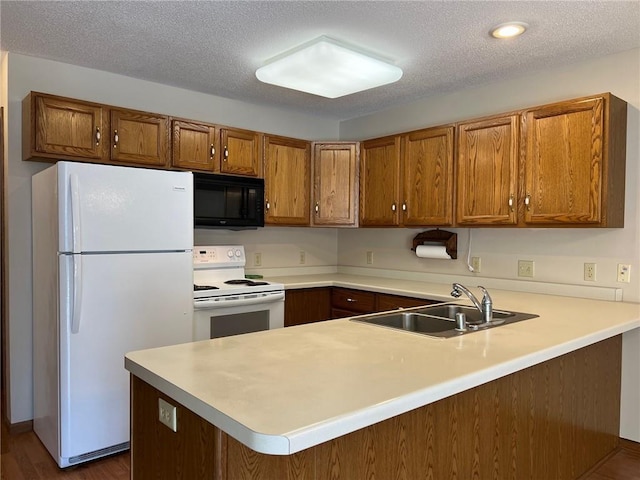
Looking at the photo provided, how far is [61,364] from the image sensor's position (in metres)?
2.41

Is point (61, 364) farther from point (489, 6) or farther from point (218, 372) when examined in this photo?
point (489, 6)

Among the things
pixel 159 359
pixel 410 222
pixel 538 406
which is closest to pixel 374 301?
pixel 410 222

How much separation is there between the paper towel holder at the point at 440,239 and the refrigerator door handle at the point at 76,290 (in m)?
2.49

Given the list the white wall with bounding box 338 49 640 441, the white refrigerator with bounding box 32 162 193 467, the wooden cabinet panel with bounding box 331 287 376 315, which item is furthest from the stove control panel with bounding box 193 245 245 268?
the white wall with bounding box 338 49 640 441

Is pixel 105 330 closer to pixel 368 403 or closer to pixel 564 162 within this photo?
pixel 368 403

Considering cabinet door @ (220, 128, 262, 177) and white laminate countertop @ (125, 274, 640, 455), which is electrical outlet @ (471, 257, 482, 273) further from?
cabinet door @ (220, 128, 262, 177)

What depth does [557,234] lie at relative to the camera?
303 centimetres

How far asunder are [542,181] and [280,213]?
78.1 inches

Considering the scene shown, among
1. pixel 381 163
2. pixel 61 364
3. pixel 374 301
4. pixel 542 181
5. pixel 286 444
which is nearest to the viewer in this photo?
pixel 286 444

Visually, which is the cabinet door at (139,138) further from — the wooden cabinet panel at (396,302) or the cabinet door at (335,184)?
the wooden cabinet panel at (396,302)

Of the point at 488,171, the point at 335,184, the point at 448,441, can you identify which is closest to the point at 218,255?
the point at 335,184

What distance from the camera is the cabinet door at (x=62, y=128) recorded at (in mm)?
2758

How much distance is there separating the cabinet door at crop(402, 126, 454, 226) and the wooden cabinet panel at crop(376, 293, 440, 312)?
1.95 feet

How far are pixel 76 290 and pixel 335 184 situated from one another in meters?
2.24
